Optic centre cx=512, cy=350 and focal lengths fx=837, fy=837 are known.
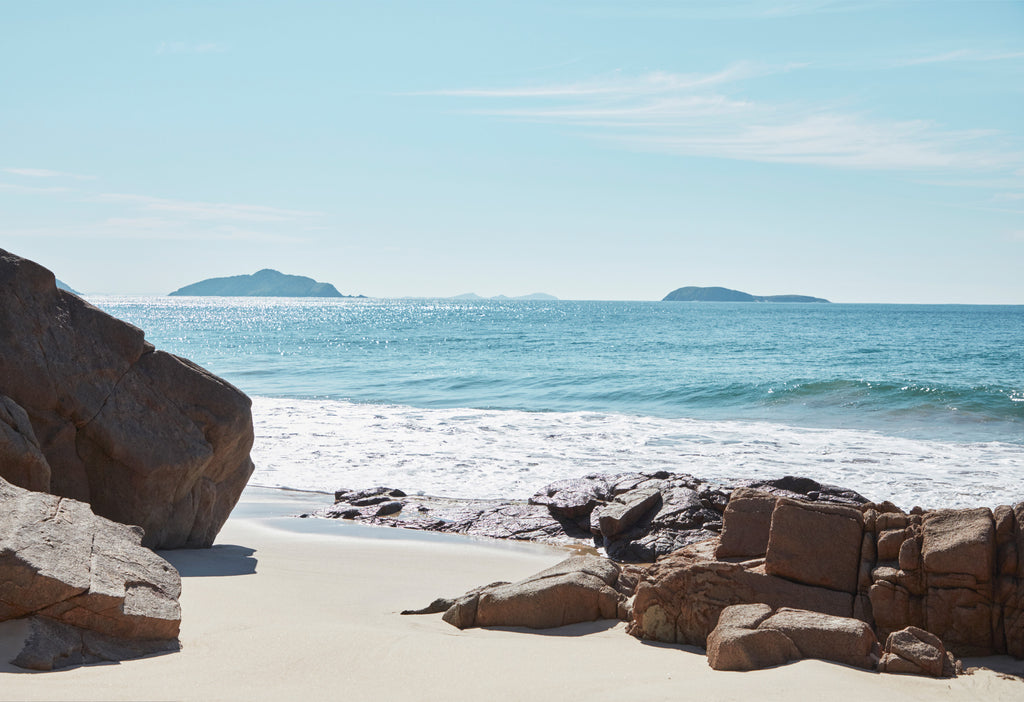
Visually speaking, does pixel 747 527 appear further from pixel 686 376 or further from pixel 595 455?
pixel 686 376

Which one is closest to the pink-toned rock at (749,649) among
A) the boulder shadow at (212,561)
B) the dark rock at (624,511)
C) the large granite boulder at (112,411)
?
the boulder shadow at (212,561)

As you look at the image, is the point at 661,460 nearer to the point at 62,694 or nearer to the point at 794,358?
the point at 62,694

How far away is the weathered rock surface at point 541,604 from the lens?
6434 millimetres

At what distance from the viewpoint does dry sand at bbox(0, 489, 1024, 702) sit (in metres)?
4.30

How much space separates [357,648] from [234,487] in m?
4.84

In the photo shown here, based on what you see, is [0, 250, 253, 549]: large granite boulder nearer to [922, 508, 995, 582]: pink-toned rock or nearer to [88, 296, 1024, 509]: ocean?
[88, 296, 1024, 509]: ocean

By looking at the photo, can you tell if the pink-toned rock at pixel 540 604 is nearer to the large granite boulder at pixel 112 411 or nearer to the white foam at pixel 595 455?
the large granite boulder at pixel 112 411

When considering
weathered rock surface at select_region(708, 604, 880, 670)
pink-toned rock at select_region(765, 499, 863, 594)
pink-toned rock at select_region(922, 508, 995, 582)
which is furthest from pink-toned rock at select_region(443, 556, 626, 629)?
pink-toned rock at select_region(922, 508, 995, 582)

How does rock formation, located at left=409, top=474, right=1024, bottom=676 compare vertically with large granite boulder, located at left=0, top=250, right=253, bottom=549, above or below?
below

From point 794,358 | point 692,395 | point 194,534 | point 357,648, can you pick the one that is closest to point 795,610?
point 357,648

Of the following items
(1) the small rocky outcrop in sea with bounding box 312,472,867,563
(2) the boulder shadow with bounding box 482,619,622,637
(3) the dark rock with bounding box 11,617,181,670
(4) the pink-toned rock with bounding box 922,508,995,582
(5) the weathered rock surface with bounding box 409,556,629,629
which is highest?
(4) the pink-toned rock with bounding box 922,508,995,582

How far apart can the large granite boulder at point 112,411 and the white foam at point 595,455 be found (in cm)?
603

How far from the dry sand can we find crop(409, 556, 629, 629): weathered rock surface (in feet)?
0.46

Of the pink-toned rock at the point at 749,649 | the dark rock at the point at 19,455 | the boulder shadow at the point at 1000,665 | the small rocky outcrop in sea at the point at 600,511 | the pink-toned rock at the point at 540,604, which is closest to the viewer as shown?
Answer: the pink-toned rock at the point at 749,649
